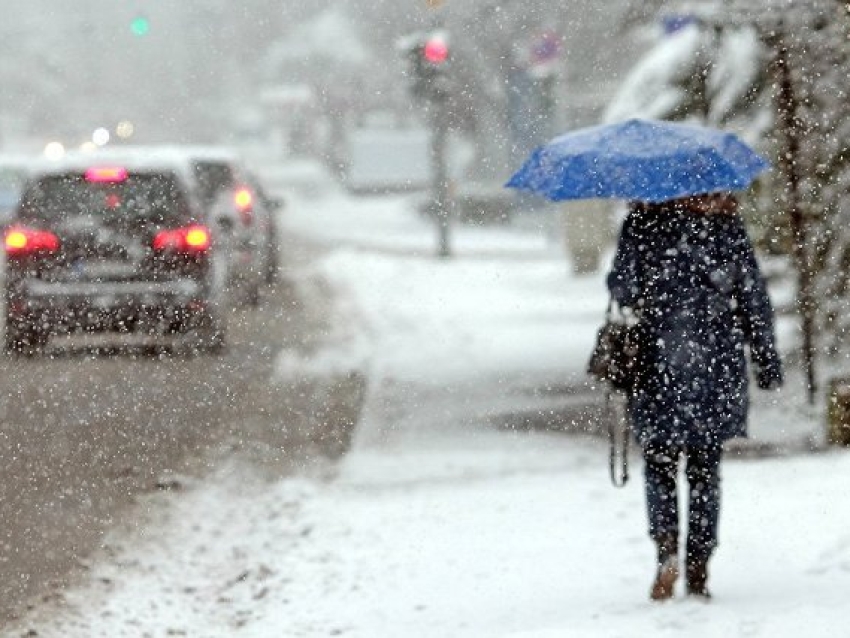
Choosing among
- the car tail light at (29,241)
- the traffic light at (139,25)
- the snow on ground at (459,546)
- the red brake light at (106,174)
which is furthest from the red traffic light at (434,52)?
the snow on ground at (459,546)

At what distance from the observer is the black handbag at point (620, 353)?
6.88 metres

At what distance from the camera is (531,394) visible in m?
14.0

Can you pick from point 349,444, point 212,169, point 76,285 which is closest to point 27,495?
point 349,444

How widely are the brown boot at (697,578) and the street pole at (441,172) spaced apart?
20.1 m

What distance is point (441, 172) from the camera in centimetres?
2942

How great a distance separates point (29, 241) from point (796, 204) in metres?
6.81

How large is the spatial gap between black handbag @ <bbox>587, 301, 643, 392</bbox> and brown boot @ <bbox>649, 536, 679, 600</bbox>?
22.1 inches

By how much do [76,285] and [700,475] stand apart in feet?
32.6

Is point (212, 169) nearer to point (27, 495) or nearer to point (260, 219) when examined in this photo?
point (260, 219)

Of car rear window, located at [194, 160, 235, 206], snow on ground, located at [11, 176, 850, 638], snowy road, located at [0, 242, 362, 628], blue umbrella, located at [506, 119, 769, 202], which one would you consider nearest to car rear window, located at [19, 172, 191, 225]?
snowy road, located at [0, 242, 362, 628]

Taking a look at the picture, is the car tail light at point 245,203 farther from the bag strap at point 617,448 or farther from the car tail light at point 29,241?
the bag strap at point 617,448

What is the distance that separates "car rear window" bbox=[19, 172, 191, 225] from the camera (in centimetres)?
1586

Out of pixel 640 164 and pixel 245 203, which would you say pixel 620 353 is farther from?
pixel 245 203

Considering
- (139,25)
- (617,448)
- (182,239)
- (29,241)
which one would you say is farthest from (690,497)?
(139,25)
